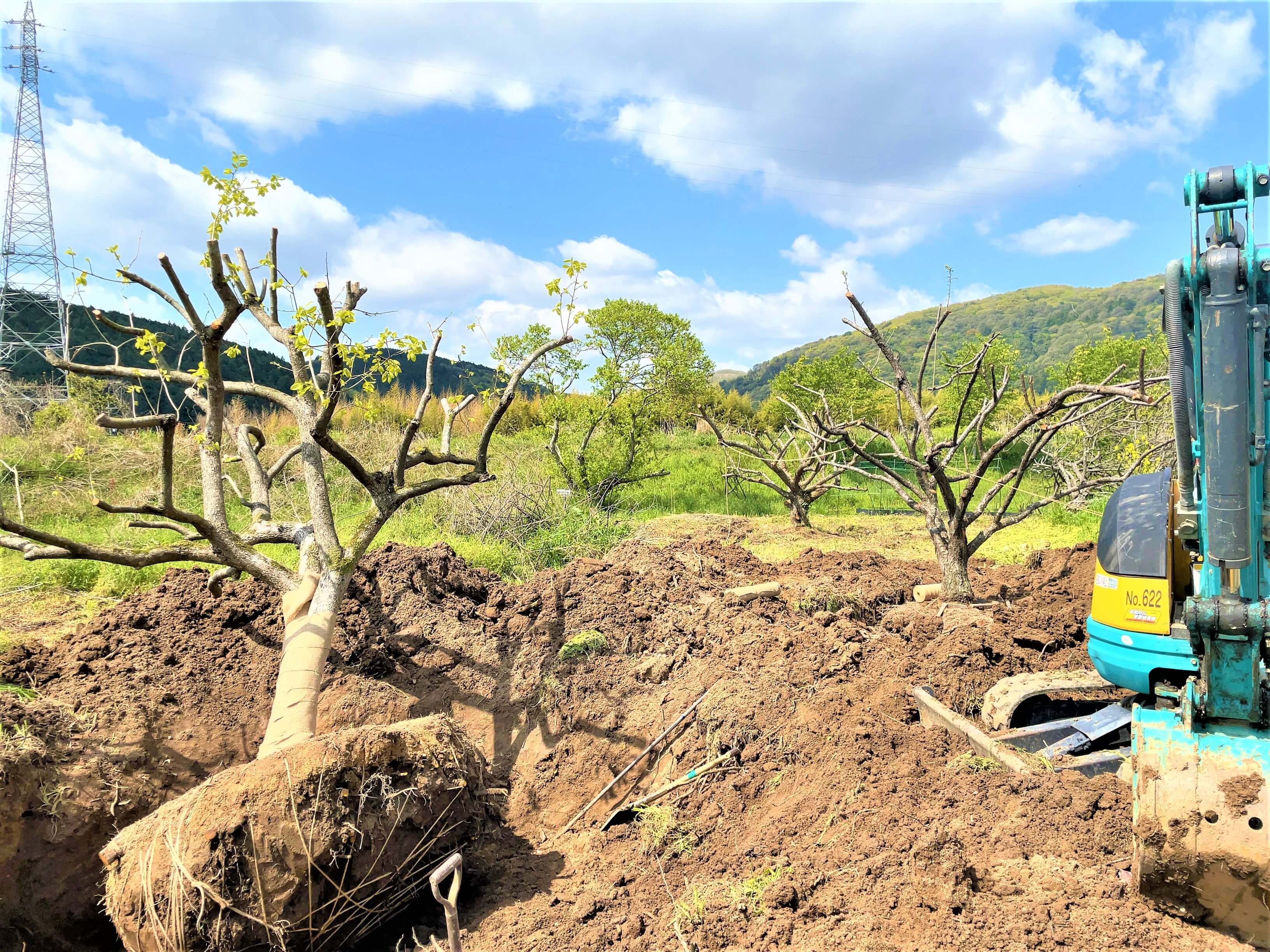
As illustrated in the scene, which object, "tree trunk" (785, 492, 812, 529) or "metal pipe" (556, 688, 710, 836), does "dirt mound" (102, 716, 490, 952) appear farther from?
"tree trunk" (785, 492, 812, 529)

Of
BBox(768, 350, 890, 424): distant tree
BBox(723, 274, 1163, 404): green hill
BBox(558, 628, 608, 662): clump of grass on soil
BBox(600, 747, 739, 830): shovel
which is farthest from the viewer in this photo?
BBox(723, 274, 1163, 404): green hill

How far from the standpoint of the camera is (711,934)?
3168 millimetres

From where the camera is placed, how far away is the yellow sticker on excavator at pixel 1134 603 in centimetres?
363

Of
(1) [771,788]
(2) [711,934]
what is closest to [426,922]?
(2) [711,934]

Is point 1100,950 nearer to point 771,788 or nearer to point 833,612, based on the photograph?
point 771,788

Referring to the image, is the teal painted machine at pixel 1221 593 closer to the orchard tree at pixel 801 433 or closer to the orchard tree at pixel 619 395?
the orchard tree at pixel 801 433

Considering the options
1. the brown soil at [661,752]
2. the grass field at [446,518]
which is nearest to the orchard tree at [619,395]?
the grass field at [446,518]

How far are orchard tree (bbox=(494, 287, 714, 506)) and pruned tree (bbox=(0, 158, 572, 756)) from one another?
8119 millimetres

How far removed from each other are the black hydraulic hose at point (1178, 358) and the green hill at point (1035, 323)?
6625 cm

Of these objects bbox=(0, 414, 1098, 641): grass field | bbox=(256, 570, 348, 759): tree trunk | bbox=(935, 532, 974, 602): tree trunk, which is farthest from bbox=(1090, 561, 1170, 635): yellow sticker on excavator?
bbox=(0, 414, 1098, 641): grass field

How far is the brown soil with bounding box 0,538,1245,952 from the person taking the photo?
3111mm

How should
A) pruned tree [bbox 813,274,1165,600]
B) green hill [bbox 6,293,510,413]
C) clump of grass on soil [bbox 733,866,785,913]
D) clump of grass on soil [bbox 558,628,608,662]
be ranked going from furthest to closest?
green hill [bbox 6,293,510,413], clump of grass on soil [bbox 558,628,608,662], pruned tree [bbox 813,274,1165,600], clump of grass on soil [bbox 733,866,785,913]

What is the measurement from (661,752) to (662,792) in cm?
61

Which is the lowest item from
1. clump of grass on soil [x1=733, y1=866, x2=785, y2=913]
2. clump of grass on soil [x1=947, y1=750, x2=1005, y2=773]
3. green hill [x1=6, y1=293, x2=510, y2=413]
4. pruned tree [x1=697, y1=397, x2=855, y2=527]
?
clump of grass on soil [x1=733, y1=866, x2=785, y2=913]
